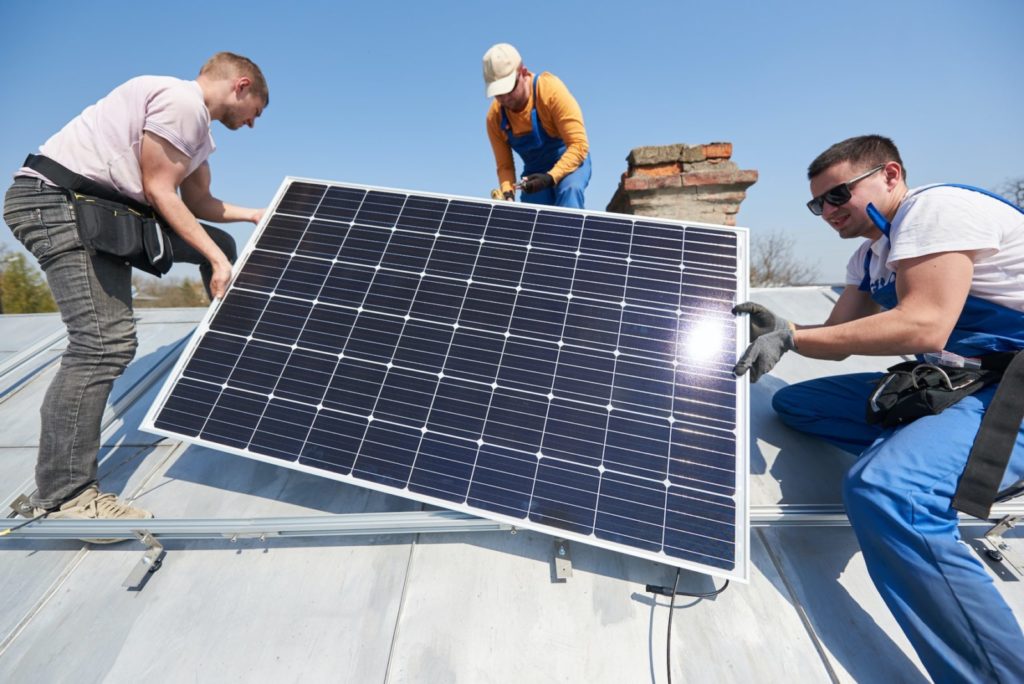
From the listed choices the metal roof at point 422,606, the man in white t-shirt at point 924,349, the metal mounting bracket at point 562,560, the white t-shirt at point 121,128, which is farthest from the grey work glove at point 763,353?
the white t-shirt at point 121,128

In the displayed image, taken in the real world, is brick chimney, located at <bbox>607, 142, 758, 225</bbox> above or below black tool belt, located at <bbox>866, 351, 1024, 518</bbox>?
above

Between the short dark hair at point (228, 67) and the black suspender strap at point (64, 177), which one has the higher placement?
the short dark hair at point (228, 67)

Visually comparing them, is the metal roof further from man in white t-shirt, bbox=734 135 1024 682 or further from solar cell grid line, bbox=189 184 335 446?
solar cell grid line, bbox=189 184 335 446

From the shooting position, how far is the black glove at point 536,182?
5391 millimetres

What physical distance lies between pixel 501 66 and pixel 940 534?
17.8 feet

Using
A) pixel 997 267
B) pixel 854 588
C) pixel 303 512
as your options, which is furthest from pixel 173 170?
pixel 997 267

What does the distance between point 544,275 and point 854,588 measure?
261 cm

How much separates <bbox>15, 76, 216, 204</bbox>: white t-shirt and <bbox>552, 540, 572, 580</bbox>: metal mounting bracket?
3655mm

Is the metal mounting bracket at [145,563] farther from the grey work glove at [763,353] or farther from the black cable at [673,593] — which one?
the grey work glove at [763,353]

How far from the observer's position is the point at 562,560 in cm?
252

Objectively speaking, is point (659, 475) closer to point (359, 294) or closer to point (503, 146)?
point (359, 294)

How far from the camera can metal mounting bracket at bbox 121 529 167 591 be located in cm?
251

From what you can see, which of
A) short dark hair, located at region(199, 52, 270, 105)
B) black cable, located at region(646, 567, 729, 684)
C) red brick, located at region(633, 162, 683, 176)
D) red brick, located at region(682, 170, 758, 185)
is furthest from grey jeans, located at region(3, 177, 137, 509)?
red brick, located at region(682, 170, 758, 185)

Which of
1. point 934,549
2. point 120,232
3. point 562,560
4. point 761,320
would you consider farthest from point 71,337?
point 934,549
